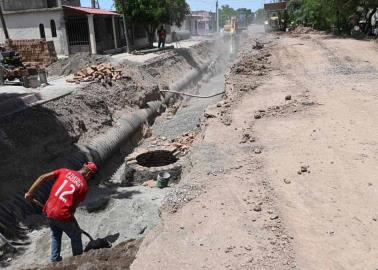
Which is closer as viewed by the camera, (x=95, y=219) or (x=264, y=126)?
(x=95, y=219)

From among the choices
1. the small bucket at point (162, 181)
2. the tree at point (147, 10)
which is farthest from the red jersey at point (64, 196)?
the tree at point (147, 10)

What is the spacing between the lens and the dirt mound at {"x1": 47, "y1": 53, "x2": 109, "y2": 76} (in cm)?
2228

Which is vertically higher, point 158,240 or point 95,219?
point 158,240

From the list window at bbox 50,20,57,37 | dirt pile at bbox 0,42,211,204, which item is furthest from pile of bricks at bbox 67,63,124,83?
window at bbox 50,20,57,37

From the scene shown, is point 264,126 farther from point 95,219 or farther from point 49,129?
point 49,129

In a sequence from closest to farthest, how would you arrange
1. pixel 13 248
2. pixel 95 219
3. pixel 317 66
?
pixel 13 248, pixel 95 219, pixel 317 66

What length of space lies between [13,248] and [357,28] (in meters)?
31.5

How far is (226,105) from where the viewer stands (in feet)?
44.8

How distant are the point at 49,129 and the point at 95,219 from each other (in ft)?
14.6

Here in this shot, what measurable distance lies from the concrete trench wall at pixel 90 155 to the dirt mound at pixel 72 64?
428 cm

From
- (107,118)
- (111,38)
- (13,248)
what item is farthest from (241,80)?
(111,38)

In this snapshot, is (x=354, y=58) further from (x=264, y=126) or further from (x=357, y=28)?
(x=357, y=28)

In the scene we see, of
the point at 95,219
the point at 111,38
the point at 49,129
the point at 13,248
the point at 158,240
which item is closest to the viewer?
the point at 158,240

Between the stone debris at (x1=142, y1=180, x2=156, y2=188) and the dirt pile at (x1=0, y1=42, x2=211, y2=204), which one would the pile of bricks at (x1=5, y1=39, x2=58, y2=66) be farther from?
the stone debris at (x1=142, y1=180, x2=156, y2=188)
